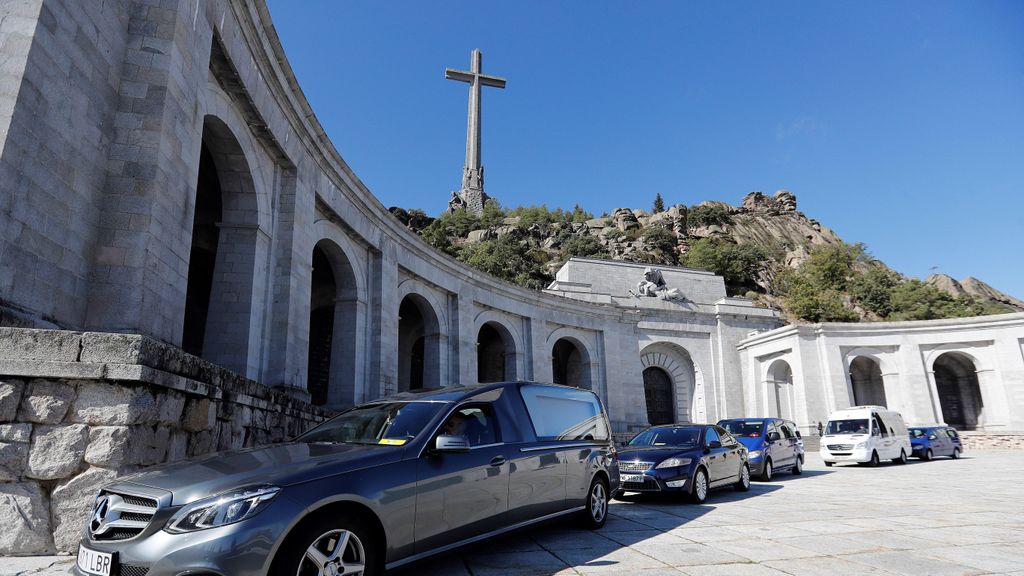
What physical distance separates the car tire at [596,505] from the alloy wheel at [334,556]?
338 centimetres

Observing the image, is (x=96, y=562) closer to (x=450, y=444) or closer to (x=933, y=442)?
(x=450, y=444)

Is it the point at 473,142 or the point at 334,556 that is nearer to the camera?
the point at 334,556

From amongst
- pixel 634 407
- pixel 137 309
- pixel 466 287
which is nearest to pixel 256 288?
pixel 137 309

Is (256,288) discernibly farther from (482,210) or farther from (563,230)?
(482,210)

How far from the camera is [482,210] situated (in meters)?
82.4

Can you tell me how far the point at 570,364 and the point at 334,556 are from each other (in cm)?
2641

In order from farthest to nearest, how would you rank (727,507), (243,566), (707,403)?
(707,403) < (727,507) < (243,566)

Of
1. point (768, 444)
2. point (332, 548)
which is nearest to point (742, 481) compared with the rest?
point (768, 444)

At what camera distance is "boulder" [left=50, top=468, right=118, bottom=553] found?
181 inches

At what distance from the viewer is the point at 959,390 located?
115 ft

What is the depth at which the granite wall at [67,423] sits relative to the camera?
179 inches

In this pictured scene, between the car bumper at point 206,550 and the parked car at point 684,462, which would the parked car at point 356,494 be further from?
the parked car at point 684,462

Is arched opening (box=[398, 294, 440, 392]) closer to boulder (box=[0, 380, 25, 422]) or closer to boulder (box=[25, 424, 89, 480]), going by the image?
boulder (box=[25, 424, 89, 480])

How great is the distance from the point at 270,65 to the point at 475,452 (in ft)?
30.7
